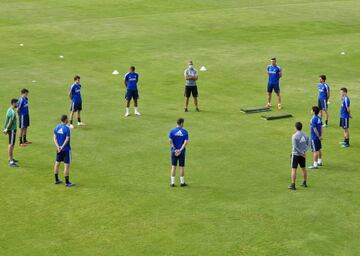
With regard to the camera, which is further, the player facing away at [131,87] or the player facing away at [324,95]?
the player facing away at [131,87]

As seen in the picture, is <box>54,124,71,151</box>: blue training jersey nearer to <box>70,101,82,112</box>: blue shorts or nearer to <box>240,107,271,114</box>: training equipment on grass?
<box>70,101,82,112</box>: blue shorts

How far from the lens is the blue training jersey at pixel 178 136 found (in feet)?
68.1

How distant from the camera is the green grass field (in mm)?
17594

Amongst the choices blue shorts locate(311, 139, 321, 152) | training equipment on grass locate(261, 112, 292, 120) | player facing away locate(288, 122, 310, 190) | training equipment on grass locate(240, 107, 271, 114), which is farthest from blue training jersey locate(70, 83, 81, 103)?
player facing away locate(288, 122, 310, 190)

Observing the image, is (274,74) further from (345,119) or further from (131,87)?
(131,87)

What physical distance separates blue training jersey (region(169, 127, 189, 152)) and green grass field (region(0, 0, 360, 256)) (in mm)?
1462

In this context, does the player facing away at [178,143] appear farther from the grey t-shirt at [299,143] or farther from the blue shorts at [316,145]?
the blue shorts at [316,145]

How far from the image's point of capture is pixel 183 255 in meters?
16.4

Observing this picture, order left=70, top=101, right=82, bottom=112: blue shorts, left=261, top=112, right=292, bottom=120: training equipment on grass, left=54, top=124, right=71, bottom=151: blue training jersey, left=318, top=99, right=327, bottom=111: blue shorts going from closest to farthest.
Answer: left=54, top=124, right=71, bottom=151: blue training jersey
left=318, top=99, right=327, bottom=111: blue shorts
left=70, top=101, right=82, bottom=112: blue shorts
left=261, top=112, right=292, bottom=120: training equipment on grass

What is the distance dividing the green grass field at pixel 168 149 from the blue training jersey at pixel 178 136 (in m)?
1.46

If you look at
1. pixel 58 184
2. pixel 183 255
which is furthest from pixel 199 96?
pixel 183 255

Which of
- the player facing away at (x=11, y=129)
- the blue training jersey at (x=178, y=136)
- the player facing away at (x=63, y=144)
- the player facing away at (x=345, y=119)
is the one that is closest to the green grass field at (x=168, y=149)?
the player facing away at (x=345, y=119)

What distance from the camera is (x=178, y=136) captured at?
68.2 ft

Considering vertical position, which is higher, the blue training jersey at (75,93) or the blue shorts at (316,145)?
the blue training jersey at (75,93)
